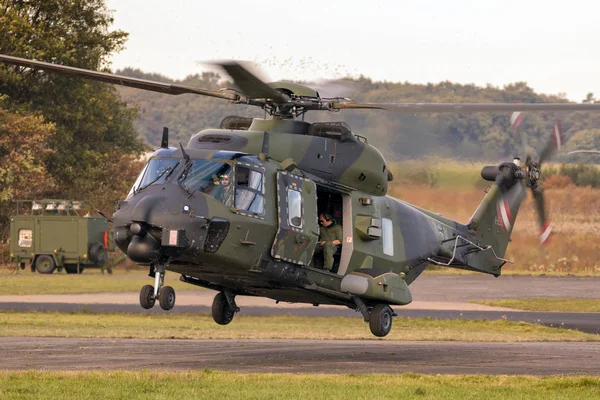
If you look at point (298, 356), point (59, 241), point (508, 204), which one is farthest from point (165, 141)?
point (59, 241)

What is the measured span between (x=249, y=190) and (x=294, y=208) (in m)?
1.17

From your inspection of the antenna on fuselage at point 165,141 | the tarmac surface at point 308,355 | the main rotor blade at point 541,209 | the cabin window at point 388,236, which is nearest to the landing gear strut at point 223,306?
the tarmac surface at point 308,355

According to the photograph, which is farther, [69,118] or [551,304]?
[69,118]

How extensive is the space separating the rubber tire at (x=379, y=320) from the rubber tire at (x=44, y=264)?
34.8 meters

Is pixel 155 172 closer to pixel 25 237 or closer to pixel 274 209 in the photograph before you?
pixel 274 209

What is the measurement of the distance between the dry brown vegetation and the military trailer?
69.4 feet

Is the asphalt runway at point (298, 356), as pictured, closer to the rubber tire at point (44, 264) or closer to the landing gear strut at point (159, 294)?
the landing gear strut at point (159, 294)

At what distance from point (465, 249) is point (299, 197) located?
7224 millimetres

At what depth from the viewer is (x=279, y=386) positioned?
17.2m

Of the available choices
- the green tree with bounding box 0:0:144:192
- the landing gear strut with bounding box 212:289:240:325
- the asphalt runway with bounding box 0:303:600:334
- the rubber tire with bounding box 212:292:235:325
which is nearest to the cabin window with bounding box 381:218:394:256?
the landing gear strut with bounding box 212:289:240:325

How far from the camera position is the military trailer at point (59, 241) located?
178 feet

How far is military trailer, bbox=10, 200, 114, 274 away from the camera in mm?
54188

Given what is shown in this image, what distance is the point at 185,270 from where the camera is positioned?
66.6 ft

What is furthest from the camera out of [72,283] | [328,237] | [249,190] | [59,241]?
[59,241]
